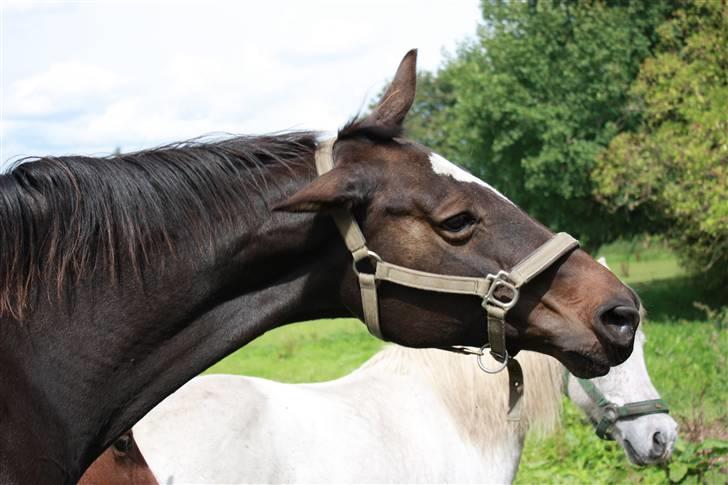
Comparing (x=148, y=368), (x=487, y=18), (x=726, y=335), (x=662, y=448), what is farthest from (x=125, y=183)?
(x=487, y=18)

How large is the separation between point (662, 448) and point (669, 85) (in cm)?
1573

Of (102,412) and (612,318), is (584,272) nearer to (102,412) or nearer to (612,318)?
(612,318)

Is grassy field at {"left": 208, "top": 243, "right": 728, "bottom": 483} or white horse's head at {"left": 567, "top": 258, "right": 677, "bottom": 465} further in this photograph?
grassy field at {"left": 208, "top": 243, "right": 728, "bottom": 483}

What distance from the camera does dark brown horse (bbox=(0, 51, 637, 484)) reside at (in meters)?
2.23

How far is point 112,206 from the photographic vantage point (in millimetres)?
2301

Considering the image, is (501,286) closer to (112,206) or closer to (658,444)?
(112,206)

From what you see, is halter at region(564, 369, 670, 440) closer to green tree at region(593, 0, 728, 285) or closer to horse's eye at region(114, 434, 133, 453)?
horse's eye at region(114, 434, 133, 453)

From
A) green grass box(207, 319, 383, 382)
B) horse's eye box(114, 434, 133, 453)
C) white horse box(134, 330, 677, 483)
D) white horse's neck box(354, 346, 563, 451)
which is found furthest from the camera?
green grass box(207, 319, 383, 382)

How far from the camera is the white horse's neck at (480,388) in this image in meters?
4.32

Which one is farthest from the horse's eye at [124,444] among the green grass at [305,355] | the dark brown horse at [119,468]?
the green grass at [305,355]

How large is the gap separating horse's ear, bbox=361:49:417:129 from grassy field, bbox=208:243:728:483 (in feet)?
12.7

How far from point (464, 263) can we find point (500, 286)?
0.42 ft

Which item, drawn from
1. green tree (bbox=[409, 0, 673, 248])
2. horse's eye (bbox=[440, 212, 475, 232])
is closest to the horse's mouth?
horse's eye (bbox=[440, 212, 475, 232])

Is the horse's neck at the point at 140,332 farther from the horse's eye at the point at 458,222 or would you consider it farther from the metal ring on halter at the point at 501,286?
the metal ring on halter at the point at 501,286
